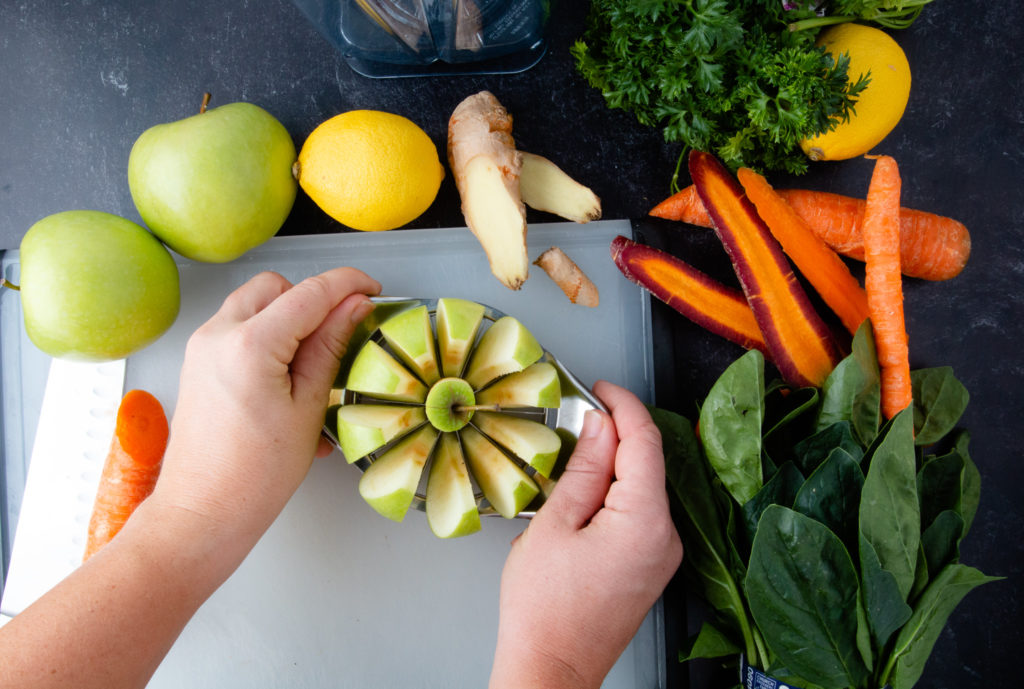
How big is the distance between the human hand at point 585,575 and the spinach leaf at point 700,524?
0.26 ft

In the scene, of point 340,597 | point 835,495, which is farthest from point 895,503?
point 340,597

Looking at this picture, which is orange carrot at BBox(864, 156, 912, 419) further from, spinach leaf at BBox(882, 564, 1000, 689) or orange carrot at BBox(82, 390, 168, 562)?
orange carrot at BBox(82, 390, 168, 562)

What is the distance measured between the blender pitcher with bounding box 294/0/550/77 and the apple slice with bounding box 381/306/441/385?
0.43 meters

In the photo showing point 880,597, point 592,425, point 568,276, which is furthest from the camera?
point 568,276

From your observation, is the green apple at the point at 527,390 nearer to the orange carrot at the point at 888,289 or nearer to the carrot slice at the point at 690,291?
the carrot slice at the point at 690,291

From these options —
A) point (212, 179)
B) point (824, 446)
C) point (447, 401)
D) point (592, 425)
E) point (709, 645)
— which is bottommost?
point (709, 645)

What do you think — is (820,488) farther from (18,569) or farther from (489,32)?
(18,569)

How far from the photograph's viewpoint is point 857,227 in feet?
3.26

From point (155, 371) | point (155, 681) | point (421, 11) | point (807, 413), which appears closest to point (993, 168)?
point (807, 413)

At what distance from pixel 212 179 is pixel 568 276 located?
494mm

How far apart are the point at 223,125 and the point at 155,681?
0.82 m

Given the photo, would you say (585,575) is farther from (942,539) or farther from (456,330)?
(942,539)

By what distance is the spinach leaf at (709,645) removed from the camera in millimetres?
892

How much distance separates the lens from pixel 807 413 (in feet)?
3.05
